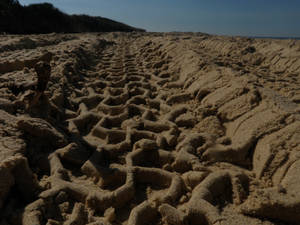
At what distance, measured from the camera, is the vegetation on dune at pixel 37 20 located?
1648 centimetres

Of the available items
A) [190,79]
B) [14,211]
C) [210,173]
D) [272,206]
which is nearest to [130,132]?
[210,173]

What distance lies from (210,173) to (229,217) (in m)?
0.40

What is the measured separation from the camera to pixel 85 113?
9.95ft

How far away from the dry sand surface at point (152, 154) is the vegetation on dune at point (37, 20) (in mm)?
15485

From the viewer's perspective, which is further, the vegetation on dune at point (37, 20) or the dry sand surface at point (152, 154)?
the vegetation on dune at point (37, 20)

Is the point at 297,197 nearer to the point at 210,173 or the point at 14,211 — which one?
the point at 210,173

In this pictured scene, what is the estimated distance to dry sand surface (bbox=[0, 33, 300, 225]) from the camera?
159 centimetres

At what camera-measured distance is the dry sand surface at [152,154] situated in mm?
1587

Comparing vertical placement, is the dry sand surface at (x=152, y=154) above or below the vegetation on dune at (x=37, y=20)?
below

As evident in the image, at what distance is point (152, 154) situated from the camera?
89.1 inches

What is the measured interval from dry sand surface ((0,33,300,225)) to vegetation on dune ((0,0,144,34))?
15485mm

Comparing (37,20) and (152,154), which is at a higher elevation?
(37,20)

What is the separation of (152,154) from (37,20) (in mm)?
21926

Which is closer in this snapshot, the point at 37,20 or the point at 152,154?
the point at 152,154
